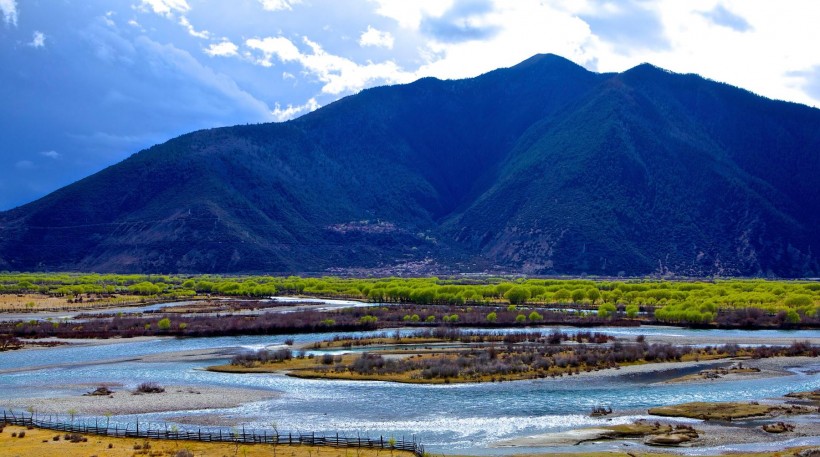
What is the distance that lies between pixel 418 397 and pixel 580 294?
7404 centimetres

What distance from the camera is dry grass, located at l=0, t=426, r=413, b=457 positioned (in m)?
36.2

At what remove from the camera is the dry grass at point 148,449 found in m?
36.2

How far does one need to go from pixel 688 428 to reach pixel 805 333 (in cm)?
5141

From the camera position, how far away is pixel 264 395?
52906mm

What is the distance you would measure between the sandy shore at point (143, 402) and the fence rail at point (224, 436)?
407cm

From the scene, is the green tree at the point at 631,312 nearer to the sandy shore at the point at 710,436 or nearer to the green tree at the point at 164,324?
the green tree at the point at 164,324

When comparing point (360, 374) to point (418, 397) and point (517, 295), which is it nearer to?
point (418, 397)

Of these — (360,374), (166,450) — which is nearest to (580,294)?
(360,374)

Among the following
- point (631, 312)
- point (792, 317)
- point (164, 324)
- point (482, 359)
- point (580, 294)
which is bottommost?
point (482, 359)

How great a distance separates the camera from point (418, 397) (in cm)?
5116

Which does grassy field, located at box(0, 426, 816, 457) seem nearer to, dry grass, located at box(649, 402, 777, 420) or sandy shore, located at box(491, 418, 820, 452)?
sandy shore, located at box(491, 418, 820, 452)

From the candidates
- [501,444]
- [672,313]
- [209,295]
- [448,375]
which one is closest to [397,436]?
[501,444]

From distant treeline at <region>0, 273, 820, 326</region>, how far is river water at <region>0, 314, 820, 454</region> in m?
39.1

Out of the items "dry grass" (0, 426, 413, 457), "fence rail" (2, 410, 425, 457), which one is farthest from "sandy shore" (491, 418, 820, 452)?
"dry grass" (0, 426, 413, 457)
